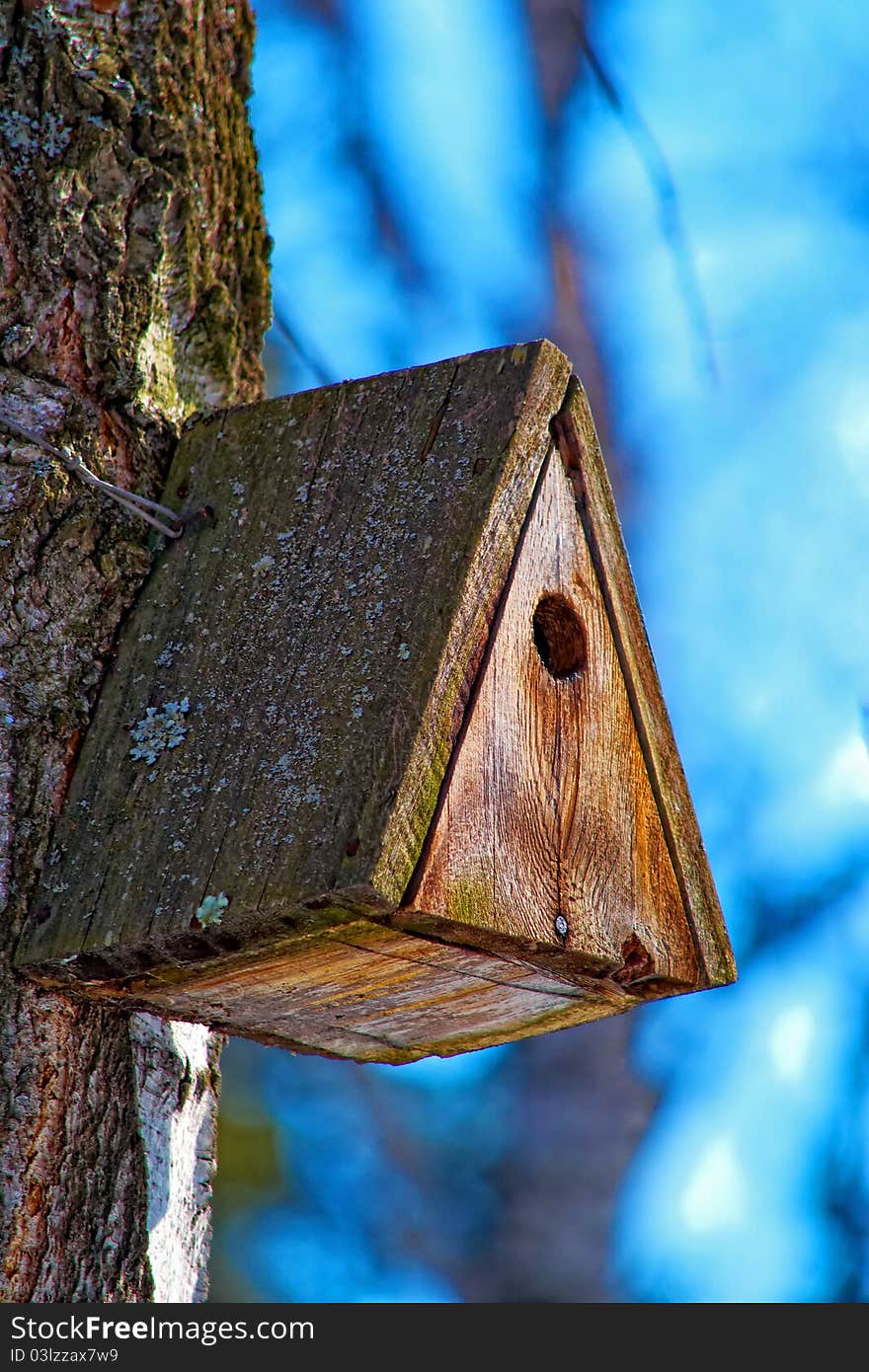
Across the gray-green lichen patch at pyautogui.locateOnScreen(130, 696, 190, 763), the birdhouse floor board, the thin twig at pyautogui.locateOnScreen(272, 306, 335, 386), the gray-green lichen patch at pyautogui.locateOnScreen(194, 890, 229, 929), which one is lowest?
the birdhouse floor board

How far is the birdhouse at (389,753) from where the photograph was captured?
1341 mm

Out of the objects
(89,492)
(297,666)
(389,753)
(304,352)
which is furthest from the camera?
(304,352)

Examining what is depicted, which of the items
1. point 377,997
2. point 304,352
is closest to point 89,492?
point 377,997

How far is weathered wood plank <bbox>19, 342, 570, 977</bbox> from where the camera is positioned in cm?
133

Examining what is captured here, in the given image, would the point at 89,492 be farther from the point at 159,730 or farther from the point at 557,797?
the point at 557,797

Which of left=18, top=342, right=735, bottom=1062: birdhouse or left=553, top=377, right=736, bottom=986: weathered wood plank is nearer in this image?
left=18, top=342, right=735, bottom=1062: birdhouse

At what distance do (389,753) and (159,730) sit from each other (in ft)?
0.94

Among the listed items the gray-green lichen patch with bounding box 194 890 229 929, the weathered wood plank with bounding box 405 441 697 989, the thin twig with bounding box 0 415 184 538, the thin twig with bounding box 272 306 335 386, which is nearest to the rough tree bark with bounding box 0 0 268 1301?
the thin twig with bounding box 0 415 184 538

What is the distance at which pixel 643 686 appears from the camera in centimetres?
166


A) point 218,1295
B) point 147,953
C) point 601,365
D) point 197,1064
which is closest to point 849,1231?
point 218,1295

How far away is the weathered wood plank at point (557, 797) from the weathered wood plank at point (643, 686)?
1cm

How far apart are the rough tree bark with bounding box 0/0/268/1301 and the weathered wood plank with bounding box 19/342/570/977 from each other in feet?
0.17

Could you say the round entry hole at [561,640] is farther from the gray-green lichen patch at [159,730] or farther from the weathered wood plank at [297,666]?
the gray-green lichen patch at [159,730]

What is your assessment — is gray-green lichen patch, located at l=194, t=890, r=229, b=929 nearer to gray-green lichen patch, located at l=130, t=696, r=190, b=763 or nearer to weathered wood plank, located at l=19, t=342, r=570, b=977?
weathered wood plank, located at l=19, t=342, r=570, b=977
